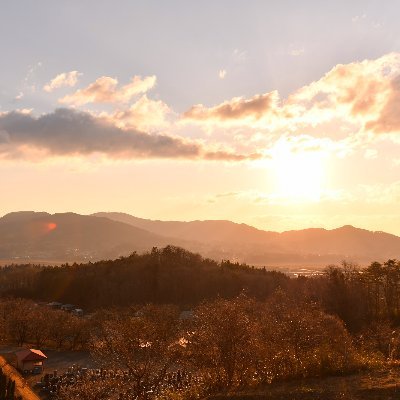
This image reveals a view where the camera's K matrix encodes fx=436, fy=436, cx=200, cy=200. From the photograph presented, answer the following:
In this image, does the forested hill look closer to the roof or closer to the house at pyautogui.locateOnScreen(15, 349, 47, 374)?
the house at pyautogui.locateOnScreen(15, 349, 47, 374)

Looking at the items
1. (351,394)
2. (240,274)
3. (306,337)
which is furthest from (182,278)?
(351,394)

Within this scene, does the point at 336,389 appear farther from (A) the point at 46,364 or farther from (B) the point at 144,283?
(B) the point at 144,283

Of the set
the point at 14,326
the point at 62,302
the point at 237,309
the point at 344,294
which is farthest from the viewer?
the point at 62,302

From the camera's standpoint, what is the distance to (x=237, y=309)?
24.2 m

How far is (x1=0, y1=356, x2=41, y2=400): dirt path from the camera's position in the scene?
120 ft

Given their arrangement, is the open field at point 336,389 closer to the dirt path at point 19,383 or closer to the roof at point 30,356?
the dirt path at point 19,383

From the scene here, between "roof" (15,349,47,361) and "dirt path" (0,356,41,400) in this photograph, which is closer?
"dirt path" (0,356,41,400)

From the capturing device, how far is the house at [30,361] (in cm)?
4647

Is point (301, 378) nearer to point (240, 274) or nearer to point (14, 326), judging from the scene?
point (14, 326)

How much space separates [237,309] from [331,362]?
6.90 meters

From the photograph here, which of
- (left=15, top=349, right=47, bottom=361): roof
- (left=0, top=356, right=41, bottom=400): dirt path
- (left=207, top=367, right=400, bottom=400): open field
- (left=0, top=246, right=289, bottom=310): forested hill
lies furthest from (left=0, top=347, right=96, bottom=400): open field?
(left=0, top=246, right=289, bottom=310): forested hill

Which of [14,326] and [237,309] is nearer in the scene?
[237,309]

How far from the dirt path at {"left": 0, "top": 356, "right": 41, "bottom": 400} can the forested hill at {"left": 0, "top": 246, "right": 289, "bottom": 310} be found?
172 feet

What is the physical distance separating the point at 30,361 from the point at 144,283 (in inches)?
2298
